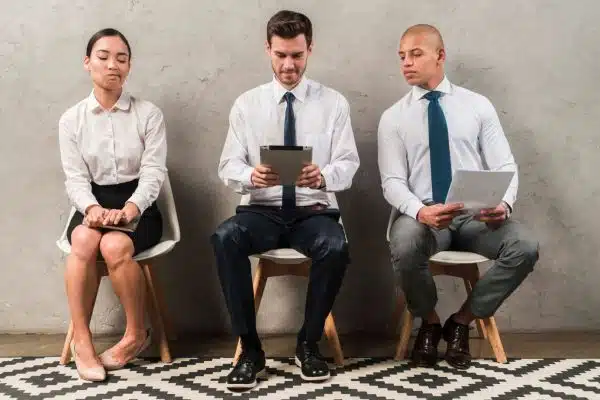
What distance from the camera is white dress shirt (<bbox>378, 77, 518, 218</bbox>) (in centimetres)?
296

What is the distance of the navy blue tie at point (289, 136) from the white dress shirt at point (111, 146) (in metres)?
0.53

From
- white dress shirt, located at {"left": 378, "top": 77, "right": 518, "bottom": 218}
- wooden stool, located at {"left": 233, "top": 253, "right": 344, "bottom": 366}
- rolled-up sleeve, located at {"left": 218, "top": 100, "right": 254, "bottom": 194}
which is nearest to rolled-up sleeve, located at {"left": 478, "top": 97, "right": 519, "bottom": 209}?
white dress shirt, located at {"left": 378, "top": 77, "right": 518, "bottom": 218}

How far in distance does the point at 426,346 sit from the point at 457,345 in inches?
4.8

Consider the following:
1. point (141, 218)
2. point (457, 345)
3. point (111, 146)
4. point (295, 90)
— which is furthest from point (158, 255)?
point (457, 345)

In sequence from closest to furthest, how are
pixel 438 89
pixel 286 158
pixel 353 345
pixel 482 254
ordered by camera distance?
pixel 286 158
pixel 482 254
pixel 438 89
pixel 353 345

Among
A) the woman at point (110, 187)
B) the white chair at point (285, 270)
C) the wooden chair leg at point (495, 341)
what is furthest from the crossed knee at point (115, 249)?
the wooden chair leg at point (495, 341)

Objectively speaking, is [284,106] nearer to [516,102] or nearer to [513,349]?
[516,102]

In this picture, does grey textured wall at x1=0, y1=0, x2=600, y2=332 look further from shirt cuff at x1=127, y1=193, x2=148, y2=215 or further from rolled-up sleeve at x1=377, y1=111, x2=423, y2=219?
shirt cuff at x1=127, y1=193, x2=148, y2=215

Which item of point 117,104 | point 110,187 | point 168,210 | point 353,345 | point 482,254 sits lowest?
point 353,345

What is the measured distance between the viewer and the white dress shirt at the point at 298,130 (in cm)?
291

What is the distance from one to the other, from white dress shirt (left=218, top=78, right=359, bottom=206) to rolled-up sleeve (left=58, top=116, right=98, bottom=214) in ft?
1.82

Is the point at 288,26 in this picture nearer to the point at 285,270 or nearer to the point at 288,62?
the point at 288,62

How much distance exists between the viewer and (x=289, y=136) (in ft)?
9.49

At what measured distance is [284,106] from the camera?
9.77 ft
